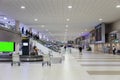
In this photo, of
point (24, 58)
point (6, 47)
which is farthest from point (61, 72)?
point (6, 47)

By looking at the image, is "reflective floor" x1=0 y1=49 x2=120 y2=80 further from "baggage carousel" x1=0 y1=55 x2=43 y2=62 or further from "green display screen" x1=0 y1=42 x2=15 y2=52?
"green display screen" x1=0 y1=42 x2=15 y2=52

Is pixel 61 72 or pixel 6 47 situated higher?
pixel 6 47

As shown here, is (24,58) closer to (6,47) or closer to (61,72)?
(6,47)

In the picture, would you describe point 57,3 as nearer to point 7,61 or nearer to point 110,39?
point 7,61

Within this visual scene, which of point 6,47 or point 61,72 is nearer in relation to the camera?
point 61,72

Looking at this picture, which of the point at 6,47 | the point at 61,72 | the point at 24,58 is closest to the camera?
the point at 61,72

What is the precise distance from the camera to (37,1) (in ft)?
52.3

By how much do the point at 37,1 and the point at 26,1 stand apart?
87 centimetres

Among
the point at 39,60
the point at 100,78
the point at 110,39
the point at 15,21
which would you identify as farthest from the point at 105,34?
the point at 100,78

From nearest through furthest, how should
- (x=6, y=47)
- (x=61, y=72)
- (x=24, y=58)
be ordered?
(x=61, y=72) → (x=24, y=58) → (x=6, y=47)

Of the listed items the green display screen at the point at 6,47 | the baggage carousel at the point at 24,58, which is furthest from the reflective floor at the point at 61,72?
the green display screen at the point at 6,47

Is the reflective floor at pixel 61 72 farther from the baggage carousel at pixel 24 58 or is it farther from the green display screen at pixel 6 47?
the green display screen at pixel 6 47

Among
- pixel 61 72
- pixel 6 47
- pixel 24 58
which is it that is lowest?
pixel 61 72

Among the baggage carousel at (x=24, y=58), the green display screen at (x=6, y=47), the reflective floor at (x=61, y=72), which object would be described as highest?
the green display screen at (x=6, y=47)
